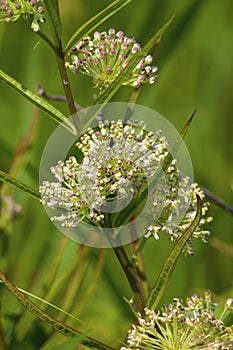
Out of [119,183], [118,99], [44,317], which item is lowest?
[44,317]

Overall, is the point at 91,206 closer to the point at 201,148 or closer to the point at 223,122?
the point at 201,148

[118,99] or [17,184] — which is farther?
[118,99]

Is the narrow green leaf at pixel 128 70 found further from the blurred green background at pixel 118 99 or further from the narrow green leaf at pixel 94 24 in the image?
the blurred green background at pixel 118 99

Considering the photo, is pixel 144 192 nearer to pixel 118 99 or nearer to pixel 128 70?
pixel 128 70

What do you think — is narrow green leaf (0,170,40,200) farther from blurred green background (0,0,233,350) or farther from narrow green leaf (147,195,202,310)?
blurred green background (0,0,233,350)

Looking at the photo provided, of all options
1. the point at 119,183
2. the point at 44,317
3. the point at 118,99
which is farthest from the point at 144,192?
the point at 118,99

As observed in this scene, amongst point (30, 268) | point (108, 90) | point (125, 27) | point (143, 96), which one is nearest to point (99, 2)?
point (125, 27)

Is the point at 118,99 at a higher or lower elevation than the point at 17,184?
higher
